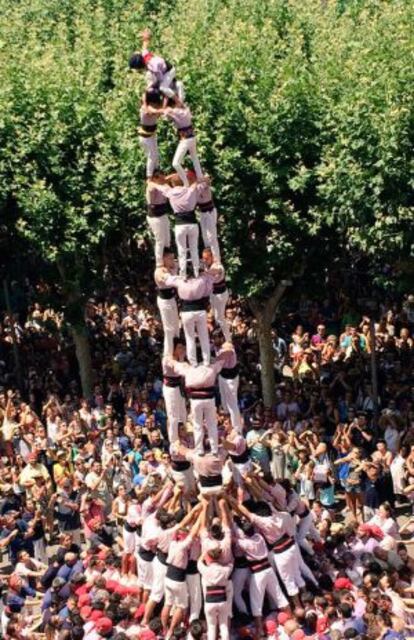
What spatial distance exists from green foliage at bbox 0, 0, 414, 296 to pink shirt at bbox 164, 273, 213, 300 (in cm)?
810

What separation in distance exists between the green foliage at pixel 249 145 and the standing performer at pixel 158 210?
7893mm

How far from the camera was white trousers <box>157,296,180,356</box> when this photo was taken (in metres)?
25.0

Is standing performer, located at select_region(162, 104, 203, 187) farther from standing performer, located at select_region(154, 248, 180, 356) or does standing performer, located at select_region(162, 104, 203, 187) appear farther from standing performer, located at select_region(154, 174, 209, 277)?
standing performer, located at select_region(154, 248, 180, 356)

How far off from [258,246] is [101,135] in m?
4.97

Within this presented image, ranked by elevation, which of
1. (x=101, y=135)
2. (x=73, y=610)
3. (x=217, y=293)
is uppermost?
(x=101, y=135)

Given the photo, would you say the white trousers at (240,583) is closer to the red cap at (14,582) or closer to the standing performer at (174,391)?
the standing performer at (174,391)

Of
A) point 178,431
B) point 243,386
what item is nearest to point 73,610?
point 178,431

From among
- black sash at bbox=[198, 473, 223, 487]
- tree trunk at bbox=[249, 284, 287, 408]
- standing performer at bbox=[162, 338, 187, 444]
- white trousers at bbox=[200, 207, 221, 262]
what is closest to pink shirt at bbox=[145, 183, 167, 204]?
white trousers at bbox=[200, 207, 221, 262]

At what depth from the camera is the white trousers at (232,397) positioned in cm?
2559

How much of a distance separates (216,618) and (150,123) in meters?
8.09

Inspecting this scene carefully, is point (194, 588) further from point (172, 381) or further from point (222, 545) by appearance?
point (172, 381)

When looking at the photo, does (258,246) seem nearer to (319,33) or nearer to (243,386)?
(243,386)

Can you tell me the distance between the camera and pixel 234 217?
33.8 meters

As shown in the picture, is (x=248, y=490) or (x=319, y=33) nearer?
(x=248, y=490)
